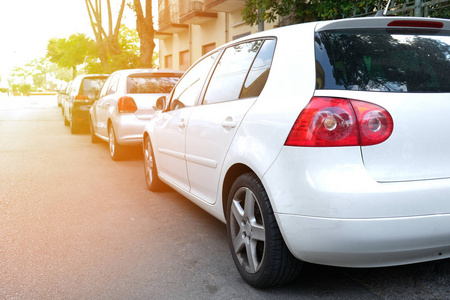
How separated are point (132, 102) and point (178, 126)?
3757mm

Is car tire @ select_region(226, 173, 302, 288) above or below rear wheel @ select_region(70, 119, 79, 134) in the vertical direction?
above

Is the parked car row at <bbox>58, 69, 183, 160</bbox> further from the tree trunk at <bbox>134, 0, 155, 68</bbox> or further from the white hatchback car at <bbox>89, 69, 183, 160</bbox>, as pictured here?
the tree trunk at <bbox>134, 0, 155, 68</bbox>

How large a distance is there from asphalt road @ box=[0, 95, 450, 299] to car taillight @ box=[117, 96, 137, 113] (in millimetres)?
1838

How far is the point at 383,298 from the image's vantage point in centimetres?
284

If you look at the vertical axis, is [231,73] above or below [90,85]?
above

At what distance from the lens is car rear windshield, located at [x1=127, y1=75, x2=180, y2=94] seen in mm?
8180

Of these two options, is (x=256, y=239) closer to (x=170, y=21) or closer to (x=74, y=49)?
(x=170, y=21)

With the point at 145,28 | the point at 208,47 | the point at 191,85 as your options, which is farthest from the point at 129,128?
the point at 208,47

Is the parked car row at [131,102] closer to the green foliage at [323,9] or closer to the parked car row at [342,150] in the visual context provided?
the green foliage at [323,9]

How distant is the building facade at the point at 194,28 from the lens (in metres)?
18.5

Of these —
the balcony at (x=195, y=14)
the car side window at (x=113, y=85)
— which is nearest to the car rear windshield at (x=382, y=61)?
the car side window at (x=113, y=85)

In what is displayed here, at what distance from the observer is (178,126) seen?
448 centimetres

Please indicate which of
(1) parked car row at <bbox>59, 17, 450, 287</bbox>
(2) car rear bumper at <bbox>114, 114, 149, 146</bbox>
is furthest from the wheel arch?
(2) car rear bumper at <bbox>114, 114, 149, 146</bbox>

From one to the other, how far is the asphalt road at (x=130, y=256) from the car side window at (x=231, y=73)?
1.20 m
